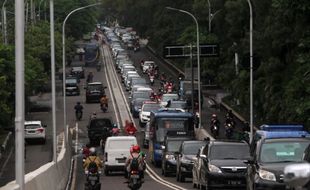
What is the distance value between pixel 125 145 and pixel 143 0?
282 ft

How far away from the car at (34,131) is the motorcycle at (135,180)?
1328 inches

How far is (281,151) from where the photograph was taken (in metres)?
17.9

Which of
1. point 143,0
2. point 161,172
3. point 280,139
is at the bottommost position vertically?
point 161,172

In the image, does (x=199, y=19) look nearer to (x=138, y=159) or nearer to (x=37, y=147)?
(x=37, y=147)

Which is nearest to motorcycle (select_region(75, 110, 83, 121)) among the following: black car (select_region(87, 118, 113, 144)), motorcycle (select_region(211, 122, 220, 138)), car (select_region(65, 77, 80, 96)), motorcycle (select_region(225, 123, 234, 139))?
black car (select_region(87, 118, 113, 144))

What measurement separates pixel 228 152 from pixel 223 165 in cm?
75

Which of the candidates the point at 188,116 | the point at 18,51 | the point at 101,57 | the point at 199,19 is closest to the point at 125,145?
the point at 188,116

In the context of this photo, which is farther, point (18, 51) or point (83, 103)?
point (83, 103)

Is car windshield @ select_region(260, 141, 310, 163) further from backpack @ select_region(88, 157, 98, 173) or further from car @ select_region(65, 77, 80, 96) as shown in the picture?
car @ select_region(65, 77, 80, 96)

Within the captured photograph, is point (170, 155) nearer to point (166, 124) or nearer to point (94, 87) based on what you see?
point (166, 124)

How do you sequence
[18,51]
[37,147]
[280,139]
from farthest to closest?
[37,147] < [280,139] < [18,51]

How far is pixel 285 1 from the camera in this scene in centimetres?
3778

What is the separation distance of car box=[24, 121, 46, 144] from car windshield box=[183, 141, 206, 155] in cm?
2287

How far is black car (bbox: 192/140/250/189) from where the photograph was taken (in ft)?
80.5
